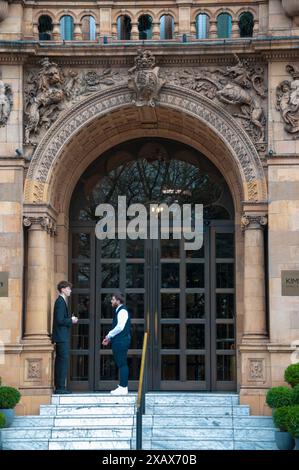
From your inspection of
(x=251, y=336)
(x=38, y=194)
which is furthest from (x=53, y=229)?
(x=251, y=336)

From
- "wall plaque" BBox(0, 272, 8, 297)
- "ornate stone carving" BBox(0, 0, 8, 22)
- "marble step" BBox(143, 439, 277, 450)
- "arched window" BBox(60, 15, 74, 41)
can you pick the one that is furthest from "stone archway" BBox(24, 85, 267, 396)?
"marble step" BBox(143, 439, 277, 450)

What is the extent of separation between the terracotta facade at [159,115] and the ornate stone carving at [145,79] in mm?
29

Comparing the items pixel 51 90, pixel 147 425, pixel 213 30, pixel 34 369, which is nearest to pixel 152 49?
pixel 213 30

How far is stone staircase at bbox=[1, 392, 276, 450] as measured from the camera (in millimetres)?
16375

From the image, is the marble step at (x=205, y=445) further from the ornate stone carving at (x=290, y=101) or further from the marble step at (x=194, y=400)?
the ornate stone carving at (x=290, y=101)

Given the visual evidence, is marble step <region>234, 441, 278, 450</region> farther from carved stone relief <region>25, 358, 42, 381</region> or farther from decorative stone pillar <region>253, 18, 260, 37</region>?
decorative stone pillar <region>253, 18, 260, 37</region>

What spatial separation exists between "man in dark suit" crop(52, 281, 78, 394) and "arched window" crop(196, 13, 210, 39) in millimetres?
4587

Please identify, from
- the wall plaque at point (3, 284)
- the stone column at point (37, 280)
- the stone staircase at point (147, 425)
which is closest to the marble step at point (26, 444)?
the stone staircase at point (147, 425)

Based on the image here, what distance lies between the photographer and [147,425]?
55.5 feet

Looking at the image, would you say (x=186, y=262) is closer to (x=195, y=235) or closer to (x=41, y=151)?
(x=195, y=235)

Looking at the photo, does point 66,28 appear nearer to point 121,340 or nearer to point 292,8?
point 292,8

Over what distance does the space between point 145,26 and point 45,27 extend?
1645mm

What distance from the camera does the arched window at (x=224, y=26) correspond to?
61.0 feet
